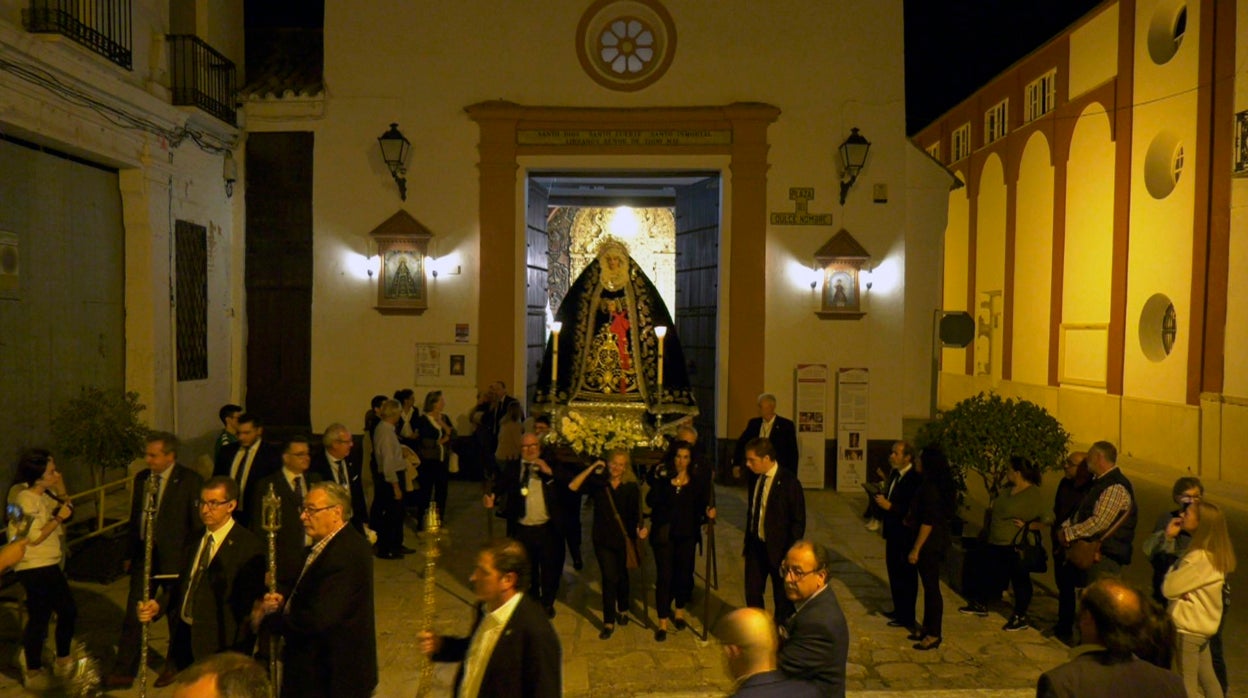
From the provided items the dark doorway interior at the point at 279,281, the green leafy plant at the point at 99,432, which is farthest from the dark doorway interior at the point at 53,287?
the dark doorway interior at the point at 279,281

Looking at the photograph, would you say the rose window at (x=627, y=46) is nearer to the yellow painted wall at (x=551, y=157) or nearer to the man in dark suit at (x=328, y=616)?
the yellow painted wall at (x=551, y=157)

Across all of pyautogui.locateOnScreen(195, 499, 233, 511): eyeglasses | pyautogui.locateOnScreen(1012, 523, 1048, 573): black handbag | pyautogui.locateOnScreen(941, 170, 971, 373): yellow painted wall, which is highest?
pyautogui.locateOnScreen(941, 170, 971, 373): yellow painted wall

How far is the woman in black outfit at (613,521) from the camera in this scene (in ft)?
25.0

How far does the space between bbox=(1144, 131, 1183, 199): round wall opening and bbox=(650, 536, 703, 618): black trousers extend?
45.6 feet

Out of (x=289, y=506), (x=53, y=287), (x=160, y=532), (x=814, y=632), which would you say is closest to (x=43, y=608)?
(x=160, y=532)

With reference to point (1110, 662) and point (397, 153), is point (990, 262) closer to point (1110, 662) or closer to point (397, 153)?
point (397, 153)

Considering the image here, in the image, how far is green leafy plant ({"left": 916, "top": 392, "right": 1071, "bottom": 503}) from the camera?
887 cm

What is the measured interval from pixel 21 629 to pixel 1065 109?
21381 mm

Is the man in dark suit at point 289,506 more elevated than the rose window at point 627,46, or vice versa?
the rose window at point 627,46

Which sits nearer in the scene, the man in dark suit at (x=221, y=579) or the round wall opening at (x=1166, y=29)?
the man in dark suit at (x=221, y=579)

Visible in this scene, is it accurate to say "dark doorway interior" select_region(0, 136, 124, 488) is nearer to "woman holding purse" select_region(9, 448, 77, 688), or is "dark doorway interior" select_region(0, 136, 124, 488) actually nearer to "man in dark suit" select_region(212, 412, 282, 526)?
"man in dark suit" select_region(212, 412, 282, 526)

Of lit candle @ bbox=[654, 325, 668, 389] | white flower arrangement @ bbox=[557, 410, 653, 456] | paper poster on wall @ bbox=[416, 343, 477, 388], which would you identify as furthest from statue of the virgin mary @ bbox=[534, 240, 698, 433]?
paper poster on wall @ bbox=[416, 343, 477, 388]

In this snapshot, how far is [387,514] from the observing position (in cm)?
995

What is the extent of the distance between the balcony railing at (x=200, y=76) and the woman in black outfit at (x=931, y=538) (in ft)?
32.7
